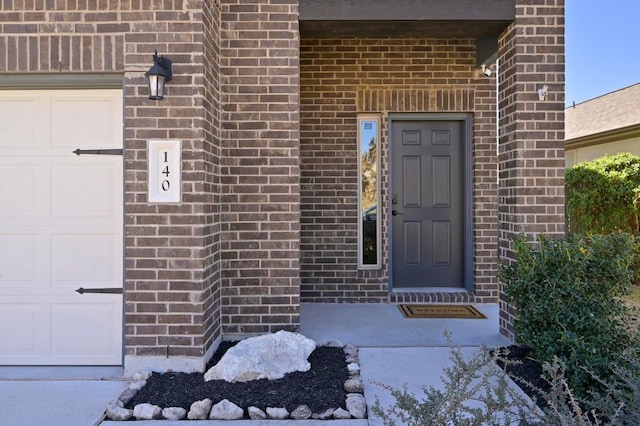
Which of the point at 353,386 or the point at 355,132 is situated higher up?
the point at 355,132

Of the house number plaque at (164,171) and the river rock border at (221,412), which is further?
the house number plaque at (164,171)

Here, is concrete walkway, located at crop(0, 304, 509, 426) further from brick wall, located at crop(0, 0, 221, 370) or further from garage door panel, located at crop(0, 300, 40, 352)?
brick wall, located at crop(0, 0, 221, 370)

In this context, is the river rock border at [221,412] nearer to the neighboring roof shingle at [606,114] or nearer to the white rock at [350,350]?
the white rock at [350,350]

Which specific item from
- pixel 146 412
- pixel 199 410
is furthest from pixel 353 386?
pixel 146 412

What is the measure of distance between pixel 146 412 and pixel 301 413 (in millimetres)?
933

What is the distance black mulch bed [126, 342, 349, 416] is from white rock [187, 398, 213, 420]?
3.5 inches

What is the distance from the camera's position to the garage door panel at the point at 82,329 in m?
3.75

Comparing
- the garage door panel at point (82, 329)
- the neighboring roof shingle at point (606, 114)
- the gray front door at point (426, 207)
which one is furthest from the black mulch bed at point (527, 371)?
the neighboring roof shingle at point (606, 114)

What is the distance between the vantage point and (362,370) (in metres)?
3.62

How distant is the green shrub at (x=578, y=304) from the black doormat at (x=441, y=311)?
1602 millimetres

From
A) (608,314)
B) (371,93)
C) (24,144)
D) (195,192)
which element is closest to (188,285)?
(195,192)

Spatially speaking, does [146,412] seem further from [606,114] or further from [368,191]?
[606,114]

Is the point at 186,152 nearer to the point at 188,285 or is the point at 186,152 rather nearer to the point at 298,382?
the point at 188,285

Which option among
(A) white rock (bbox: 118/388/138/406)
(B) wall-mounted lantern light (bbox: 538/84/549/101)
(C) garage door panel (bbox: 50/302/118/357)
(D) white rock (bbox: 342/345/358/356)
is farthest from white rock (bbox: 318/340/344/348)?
(B) wall-mounted lantern light (bbox: 538/84/549/101)
